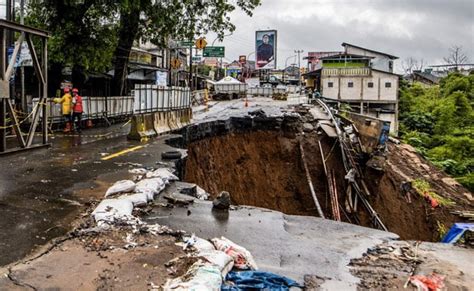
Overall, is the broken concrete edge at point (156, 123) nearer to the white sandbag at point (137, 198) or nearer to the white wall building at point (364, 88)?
the white sandbag at point (137, 198)

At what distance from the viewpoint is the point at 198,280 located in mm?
3811

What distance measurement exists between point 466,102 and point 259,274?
3762 cm

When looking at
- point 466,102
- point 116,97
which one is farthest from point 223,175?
point 466,102

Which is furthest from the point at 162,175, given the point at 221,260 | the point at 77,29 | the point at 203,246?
the point at 77,29

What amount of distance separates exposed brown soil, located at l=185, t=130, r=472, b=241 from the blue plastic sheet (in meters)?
10.4

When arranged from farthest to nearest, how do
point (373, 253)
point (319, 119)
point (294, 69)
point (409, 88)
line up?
point (294, 69) → point (409, 88) → point (319, 119) → point (373, 253)

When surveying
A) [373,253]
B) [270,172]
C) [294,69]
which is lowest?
[270,172]

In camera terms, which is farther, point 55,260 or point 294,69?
point 294,69

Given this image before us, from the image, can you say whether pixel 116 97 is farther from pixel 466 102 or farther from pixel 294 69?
pixel 294 69

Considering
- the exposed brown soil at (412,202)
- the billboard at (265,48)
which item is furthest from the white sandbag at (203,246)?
the billboard at (265,48)

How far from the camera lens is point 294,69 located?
10081 cm

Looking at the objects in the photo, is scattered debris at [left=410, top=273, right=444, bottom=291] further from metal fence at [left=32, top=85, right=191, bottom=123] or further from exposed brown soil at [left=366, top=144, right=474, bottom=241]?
metal fence at [left=32, top=85, right=191, bottom=123]

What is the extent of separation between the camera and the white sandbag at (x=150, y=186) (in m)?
6.99

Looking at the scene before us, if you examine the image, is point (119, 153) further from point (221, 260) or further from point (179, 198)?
point (221, 260)
